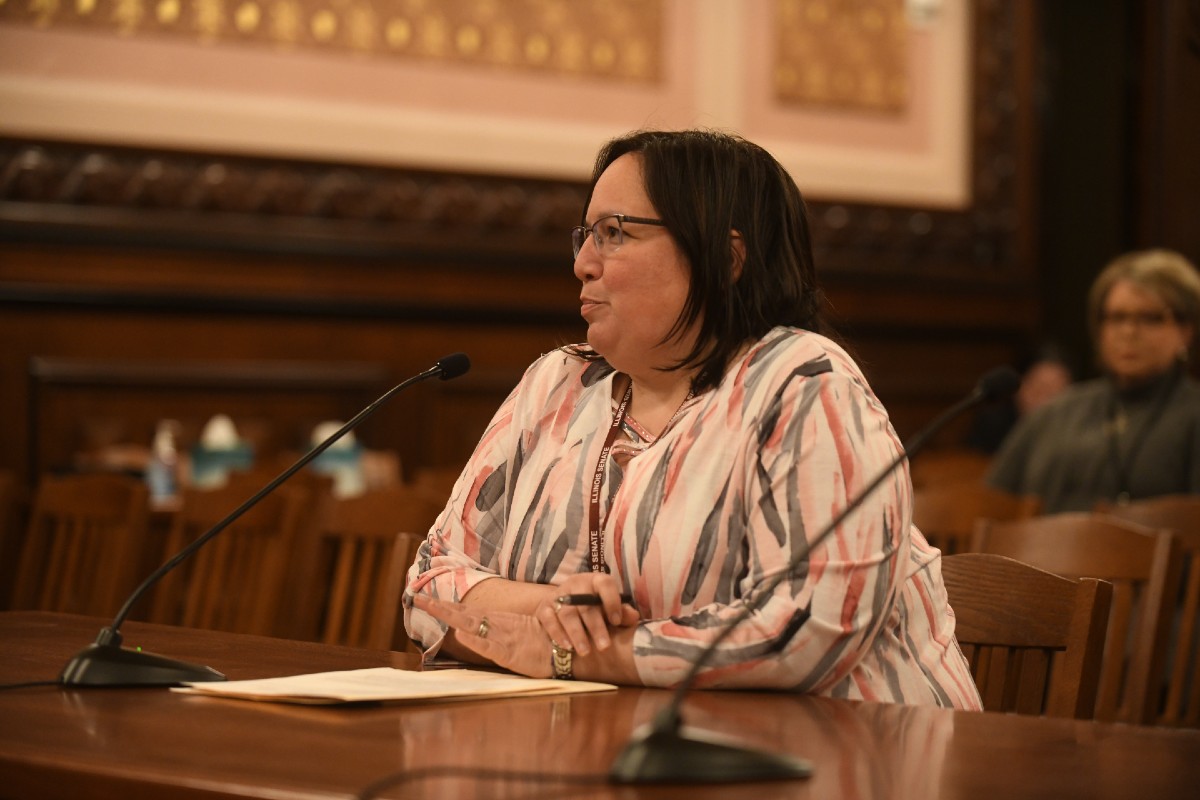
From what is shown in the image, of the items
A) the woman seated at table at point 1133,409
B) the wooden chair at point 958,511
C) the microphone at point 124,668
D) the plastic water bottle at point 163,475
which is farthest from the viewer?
the plastic water bottle at point 163,475

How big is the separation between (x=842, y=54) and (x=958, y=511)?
439 centimetres

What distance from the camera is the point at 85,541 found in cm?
331

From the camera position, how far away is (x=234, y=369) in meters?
6.32

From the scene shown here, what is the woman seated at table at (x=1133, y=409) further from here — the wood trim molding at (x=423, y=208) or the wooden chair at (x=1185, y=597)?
the wood trim molding at (x=423, y=208)

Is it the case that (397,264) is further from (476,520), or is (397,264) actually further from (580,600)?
(580,600)

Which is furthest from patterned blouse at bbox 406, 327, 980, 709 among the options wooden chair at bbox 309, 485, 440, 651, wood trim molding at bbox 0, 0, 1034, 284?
wood trim molding at bbox 0, 0, 1034, 284

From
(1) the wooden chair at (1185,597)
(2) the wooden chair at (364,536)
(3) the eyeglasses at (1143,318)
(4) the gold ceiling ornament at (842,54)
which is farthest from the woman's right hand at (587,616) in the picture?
(4) the gold ceiling ornament at (842,54)

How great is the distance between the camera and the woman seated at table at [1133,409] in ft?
13.7

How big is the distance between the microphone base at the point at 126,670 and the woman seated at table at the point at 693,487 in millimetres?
288

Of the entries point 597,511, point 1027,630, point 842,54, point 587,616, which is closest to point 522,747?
point 587,616

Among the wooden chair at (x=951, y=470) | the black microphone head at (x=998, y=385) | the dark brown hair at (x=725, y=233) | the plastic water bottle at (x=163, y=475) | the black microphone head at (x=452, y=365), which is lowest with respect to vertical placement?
the wooden chair at (x=951, y=470)

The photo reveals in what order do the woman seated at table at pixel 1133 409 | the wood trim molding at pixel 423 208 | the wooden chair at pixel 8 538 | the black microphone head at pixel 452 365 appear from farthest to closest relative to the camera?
the wood trim molding at pixel 423 208, the woman seated at table at pixel 1133 409, the wooden chair at pixel 8 538, the black microphone head at pixel 452 365

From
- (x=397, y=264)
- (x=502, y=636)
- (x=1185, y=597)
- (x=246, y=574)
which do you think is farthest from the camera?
(x=397, y=264)

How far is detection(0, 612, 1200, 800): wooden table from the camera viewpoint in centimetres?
111
